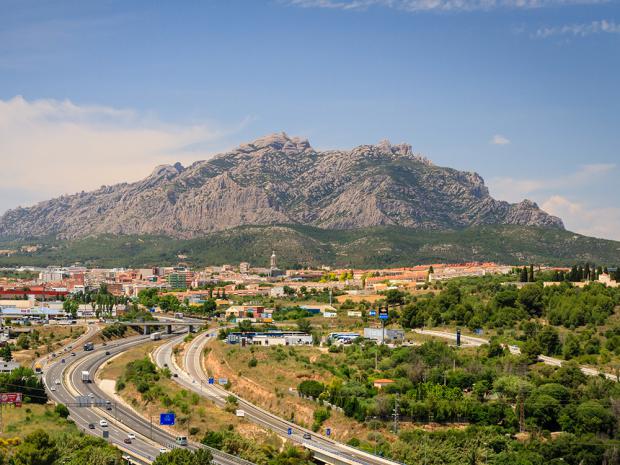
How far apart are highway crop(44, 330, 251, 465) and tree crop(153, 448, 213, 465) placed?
86.5 inches

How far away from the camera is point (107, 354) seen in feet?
347

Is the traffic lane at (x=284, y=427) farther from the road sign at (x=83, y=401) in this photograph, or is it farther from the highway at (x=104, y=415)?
the road sign at (x=83, y=401)

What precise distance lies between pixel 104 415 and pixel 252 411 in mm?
12097

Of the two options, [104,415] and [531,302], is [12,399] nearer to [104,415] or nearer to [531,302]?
[104,415]

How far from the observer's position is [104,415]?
2798 inches

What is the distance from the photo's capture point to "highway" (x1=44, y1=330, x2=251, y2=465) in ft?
189

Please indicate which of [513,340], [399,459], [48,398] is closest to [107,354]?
[48,398]

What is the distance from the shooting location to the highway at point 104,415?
189 feet

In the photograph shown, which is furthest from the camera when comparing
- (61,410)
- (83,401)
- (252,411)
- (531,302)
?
(531,302)

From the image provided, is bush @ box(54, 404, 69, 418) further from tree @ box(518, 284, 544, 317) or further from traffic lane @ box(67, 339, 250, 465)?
tree @ box(518, 284, 544, 317)

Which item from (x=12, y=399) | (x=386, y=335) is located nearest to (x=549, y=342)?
(x=386, y=335)

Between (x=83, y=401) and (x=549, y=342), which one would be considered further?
(x=549, y=342)

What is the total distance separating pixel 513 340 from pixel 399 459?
1401 inches

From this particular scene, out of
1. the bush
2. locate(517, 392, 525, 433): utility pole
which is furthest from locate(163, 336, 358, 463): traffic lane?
locate(517, 392, 525, 433): utility pole
